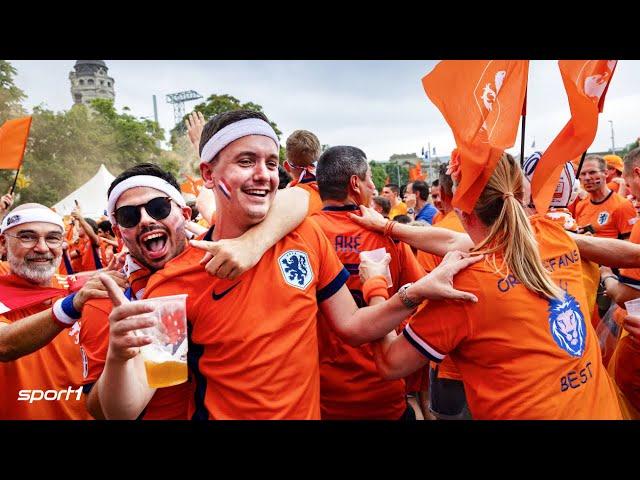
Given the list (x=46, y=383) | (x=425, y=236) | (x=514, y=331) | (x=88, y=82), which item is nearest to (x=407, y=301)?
(x=514, y=331)

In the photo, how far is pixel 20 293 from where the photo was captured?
3.43 metres

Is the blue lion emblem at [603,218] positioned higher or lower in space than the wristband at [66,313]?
lower

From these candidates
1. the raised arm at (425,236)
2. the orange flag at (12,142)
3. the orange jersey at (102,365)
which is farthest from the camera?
the orange flag at (12,142)

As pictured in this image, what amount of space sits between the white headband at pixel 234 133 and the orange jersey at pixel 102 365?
1.04 meters

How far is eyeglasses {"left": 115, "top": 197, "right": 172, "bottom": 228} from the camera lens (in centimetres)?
252

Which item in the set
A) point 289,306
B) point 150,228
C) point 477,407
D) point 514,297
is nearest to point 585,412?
point 477,407

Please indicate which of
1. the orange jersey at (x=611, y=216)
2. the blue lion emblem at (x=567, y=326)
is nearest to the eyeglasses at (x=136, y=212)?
the blue lion emblem at (x=567, y=326)

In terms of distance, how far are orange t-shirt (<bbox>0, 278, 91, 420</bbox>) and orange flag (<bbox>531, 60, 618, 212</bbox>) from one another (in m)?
3.03

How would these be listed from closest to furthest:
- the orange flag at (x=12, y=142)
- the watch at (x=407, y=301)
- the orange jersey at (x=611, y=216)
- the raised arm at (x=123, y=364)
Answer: the raised arm at (x=123, y=364)
the watch at (x=407, y=301)
the orange flag at (x=12, y=142)
the orange jersey at (x=611, y=216)

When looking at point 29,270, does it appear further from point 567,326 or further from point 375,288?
point 567,326

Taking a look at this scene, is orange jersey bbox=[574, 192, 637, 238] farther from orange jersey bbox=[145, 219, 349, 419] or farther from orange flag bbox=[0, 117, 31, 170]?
orange flag bbox=[0, 117, 31, 170]

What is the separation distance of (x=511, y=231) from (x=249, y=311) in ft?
4.01

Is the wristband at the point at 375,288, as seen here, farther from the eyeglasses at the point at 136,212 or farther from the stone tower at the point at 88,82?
the stone tower at the point at 88,82

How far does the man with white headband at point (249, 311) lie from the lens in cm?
209
